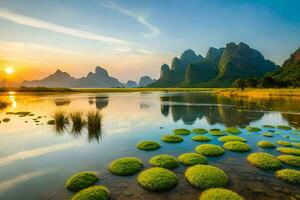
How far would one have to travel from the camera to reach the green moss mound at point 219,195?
11.2 meters

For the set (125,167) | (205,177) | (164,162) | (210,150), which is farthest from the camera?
(210,150)

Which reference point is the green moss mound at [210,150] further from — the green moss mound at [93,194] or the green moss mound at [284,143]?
the green moss mound at [93,194]

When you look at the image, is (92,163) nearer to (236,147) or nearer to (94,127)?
(94,127)

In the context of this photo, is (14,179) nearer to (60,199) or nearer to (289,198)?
(60,199)

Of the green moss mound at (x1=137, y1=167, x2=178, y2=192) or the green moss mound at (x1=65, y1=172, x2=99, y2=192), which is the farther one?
the green moss mound at (x1=65, y1=172, x2=99, y2=192)

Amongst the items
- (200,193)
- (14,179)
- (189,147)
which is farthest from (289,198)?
(14,179)

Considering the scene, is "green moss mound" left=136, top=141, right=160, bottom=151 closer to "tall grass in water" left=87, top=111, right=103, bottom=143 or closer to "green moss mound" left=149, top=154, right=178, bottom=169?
"green moss mound" left=149, top=154, right=178, bottom=169

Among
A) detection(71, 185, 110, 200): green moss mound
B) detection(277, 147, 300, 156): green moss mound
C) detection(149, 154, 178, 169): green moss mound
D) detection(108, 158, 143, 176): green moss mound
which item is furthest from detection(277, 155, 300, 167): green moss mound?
detection(71, 185, 110, 200): green moss mound

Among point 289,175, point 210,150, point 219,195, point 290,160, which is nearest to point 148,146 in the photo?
point 210,150

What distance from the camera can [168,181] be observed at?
522 inches

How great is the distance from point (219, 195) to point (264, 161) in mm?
7159

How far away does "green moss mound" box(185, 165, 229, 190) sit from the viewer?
12977 mm

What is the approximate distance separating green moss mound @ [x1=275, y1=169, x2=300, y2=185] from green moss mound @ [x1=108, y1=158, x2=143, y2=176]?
988 centimetres

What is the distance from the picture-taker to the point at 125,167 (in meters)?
15.8
